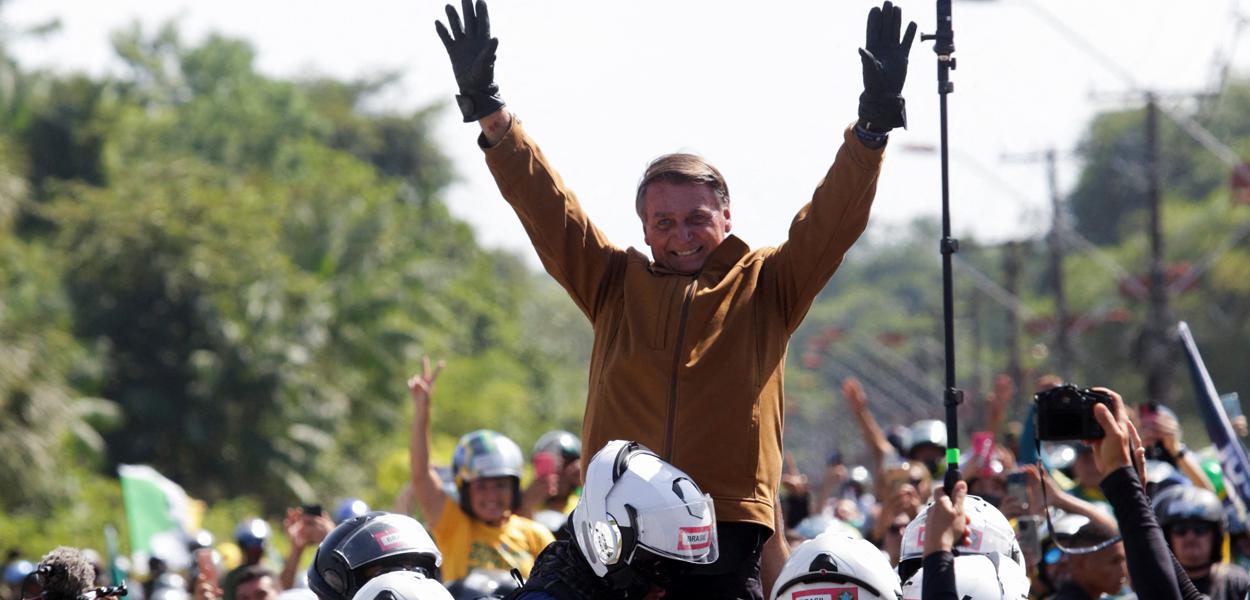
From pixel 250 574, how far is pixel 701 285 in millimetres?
4706

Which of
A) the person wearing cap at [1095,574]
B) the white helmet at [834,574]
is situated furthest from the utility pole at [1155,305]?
the white helmet at [834,574]

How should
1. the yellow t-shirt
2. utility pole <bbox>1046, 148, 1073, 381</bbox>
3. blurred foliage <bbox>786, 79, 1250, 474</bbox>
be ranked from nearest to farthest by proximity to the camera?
Result: the yellow t-shirt
utility pole <bbox>1046, 148, 1073, 381</bbox>
blurred foliage <bbox>786, 79, 1250, 474</bbox>

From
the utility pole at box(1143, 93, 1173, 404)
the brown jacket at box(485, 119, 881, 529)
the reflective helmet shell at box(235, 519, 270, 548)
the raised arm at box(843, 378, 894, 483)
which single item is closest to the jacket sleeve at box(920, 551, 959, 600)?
the brown jacket at box(485, 119, 881, 529)

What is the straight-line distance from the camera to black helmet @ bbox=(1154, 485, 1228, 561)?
345 inches

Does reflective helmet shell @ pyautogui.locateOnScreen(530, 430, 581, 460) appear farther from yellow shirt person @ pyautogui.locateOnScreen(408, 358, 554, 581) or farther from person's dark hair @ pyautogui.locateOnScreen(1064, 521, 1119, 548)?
person's dark hair @ pyautogui.locateOnScreen(1064, 521, 1119, 548)

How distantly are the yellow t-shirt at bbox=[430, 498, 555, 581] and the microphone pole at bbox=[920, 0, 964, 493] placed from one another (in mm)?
4018

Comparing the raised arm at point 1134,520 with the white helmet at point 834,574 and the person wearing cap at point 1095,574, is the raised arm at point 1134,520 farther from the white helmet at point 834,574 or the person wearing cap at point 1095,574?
the person wearing cap at point 1095,574

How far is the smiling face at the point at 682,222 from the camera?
6.22m

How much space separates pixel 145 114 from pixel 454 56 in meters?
56.5

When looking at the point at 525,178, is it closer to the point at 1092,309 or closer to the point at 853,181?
the point at 853,181

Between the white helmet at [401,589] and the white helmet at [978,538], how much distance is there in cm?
161

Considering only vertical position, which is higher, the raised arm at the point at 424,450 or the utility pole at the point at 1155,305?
the utility pole at the point at 1155,305

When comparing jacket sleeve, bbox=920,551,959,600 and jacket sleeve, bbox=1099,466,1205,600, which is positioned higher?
jacket sleeve, bbox=1099,466,1205,600

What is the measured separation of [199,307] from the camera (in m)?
45.1
